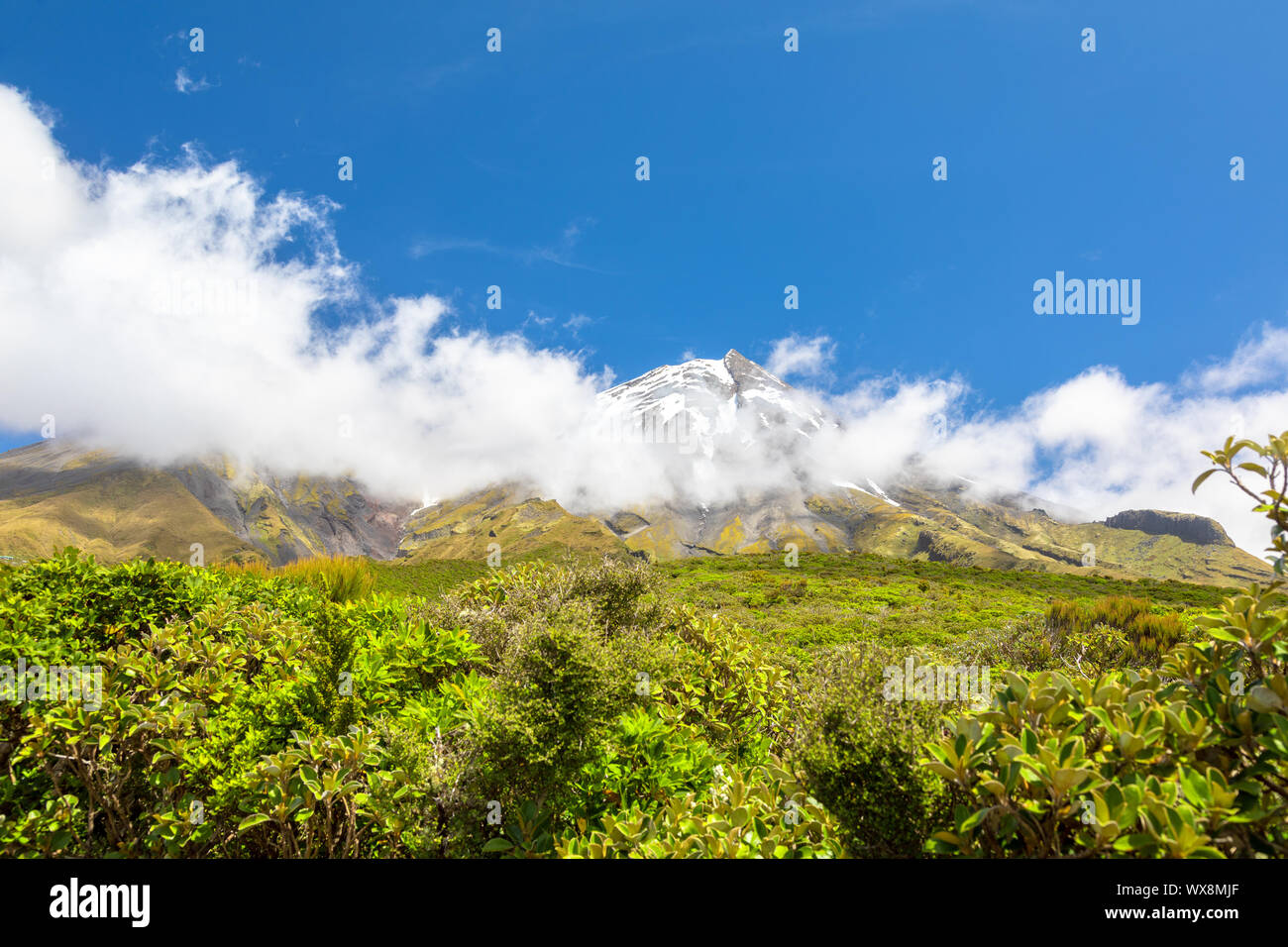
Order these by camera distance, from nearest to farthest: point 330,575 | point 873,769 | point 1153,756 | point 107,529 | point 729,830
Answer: point 1153,756 < point 873,769 < point 729,830 < point 330,575 < point 107,529

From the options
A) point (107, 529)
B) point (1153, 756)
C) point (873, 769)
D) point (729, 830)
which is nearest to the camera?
point (1153, 756)

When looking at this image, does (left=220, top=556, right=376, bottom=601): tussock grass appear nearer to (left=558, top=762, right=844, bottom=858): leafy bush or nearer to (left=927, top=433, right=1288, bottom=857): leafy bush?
(left=558, top=762, right=844, bottom=858): leafy bush

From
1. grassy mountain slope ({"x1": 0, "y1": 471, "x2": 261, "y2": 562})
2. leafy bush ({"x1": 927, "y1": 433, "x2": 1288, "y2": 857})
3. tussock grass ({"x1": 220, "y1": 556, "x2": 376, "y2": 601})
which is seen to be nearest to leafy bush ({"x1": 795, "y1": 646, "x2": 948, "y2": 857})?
leafy bush ({"x1": 927, "y1": 433, "x2": 1288, "y2": 857})

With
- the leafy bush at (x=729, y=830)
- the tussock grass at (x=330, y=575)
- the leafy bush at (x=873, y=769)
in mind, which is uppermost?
the tussock grass at (x=330, y=575)

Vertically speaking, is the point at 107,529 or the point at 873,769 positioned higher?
the point at 107,529

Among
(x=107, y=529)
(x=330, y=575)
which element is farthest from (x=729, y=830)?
(x=107, y=529)

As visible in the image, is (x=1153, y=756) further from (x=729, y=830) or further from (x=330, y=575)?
(x=330, y=575)

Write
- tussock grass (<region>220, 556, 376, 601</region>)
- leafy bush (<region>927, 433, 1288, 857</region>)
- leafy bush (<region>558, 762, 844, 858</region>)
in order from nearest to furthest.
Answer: leafy bush (<region>927, 433, 1288, 857</region>)
leafy bush (<region>558, 762, 844, 858</region>)
tussock grass (<region>220, 556, 376, 601</region>)

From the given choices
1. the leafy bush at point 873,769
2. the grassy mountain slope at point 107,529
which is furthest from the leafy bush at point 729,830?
the grassy mountain slope at point 107,529

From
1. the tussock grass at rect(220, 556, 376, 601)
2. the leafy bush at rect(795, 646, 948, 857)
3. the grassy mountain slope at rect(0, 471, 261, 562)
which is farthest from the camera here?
the grassy mountain slope at rect(0, 471, 261, 562)

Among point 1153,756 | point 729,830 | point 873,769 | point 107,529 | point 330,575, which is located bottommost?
point 729,830

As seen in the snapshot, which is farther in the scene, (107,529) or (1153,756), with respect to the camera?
(107,529)

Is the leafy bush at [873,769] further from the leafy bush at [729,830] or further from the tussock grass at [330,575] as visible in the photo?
the tussock grass at [330,575]

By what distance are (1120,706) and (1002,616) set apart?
22946 mm
